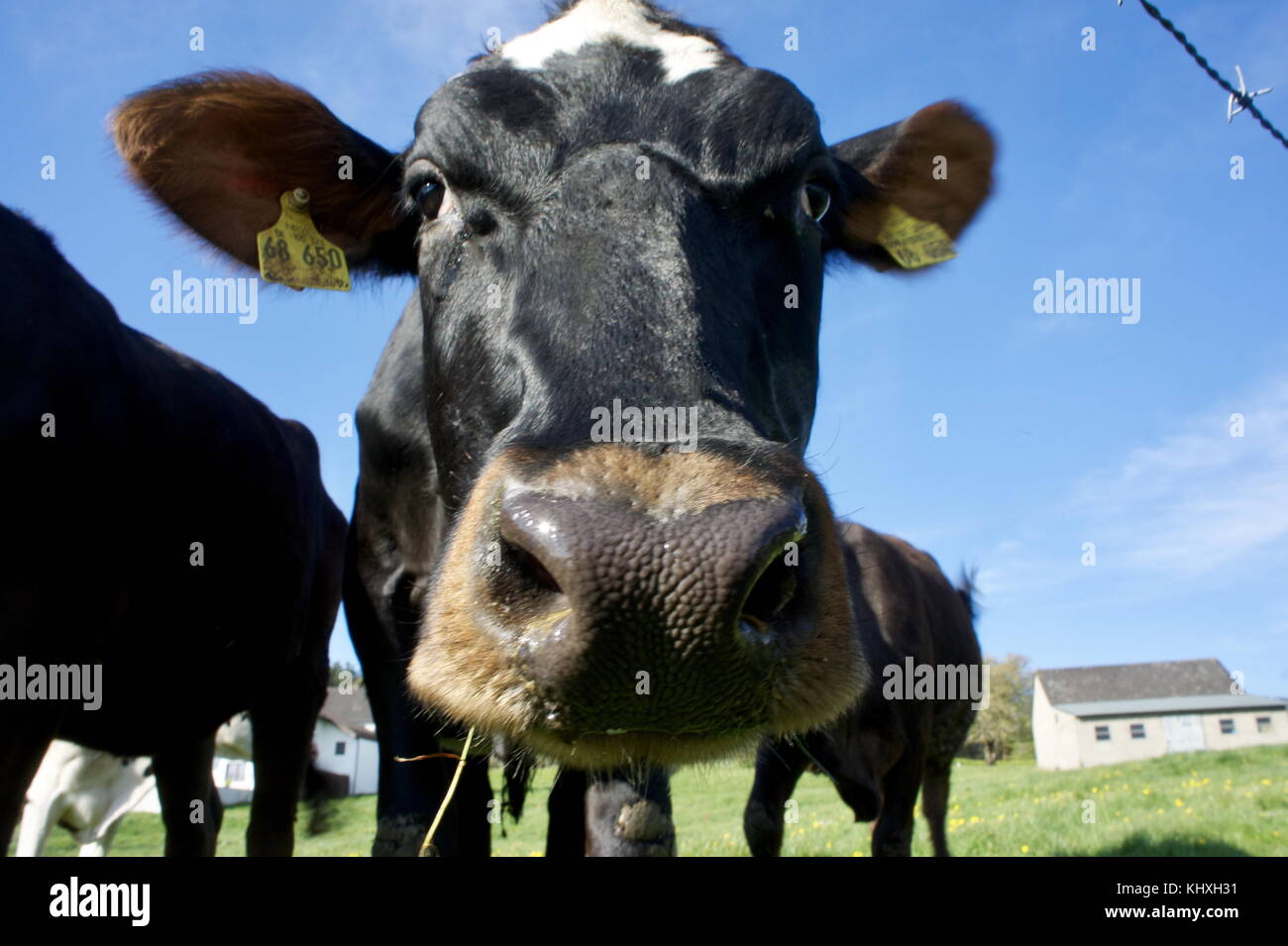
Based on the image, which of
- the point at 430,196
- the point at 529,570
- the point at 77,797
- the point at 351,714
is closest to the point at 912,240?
the point at 430,196

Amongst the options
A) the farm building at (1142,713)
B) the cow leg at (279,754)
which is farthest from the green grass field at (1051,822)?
the farm building at (1142,713)

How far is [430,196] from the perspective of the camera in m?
3.26

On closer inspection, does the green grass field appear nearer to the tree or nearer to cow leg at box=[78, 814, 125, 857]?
cow leg at box=[78, 814, 125, 857]

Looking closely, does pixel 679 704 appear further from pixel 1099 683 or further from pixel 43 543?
pixel 1099 683

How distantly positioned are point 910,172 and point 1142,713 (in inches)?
2825

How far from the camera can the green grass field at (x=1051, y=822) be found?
7.82m

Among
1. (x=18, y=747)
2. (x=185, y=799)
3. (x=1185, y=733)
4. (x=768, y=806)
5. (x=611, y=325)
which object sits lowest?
(x=1185, y=733)

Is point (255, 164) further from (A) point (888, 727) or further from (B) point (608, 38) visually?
(A) point (888, 727)

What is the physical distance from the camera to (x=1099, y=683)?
7038cm

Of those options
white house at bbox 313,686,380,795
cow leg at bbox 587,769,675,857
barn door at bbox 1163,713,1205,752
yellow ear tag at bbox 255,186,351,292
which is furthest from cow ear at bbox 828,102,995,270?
barn door at bbox 1163,713,1205,752

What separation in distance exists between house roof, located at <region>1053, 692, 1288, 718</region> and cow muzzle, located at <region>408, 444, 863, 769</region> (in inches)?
2696

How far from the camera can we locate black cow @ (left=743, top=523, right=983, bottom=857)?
7.27 metres

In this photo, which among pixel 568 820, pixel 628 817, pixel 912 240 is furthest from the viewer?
pixel 912 240

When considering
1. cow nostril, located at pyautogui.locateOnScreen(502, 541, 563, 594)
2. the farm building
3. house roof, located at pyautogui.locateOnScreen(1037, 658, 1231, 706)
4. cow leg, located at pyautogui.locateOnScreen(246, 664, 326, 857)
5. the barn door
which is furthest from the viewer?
house roof, located at pyautogui.locateOnScreen(1037, 658, 1231, 706)
